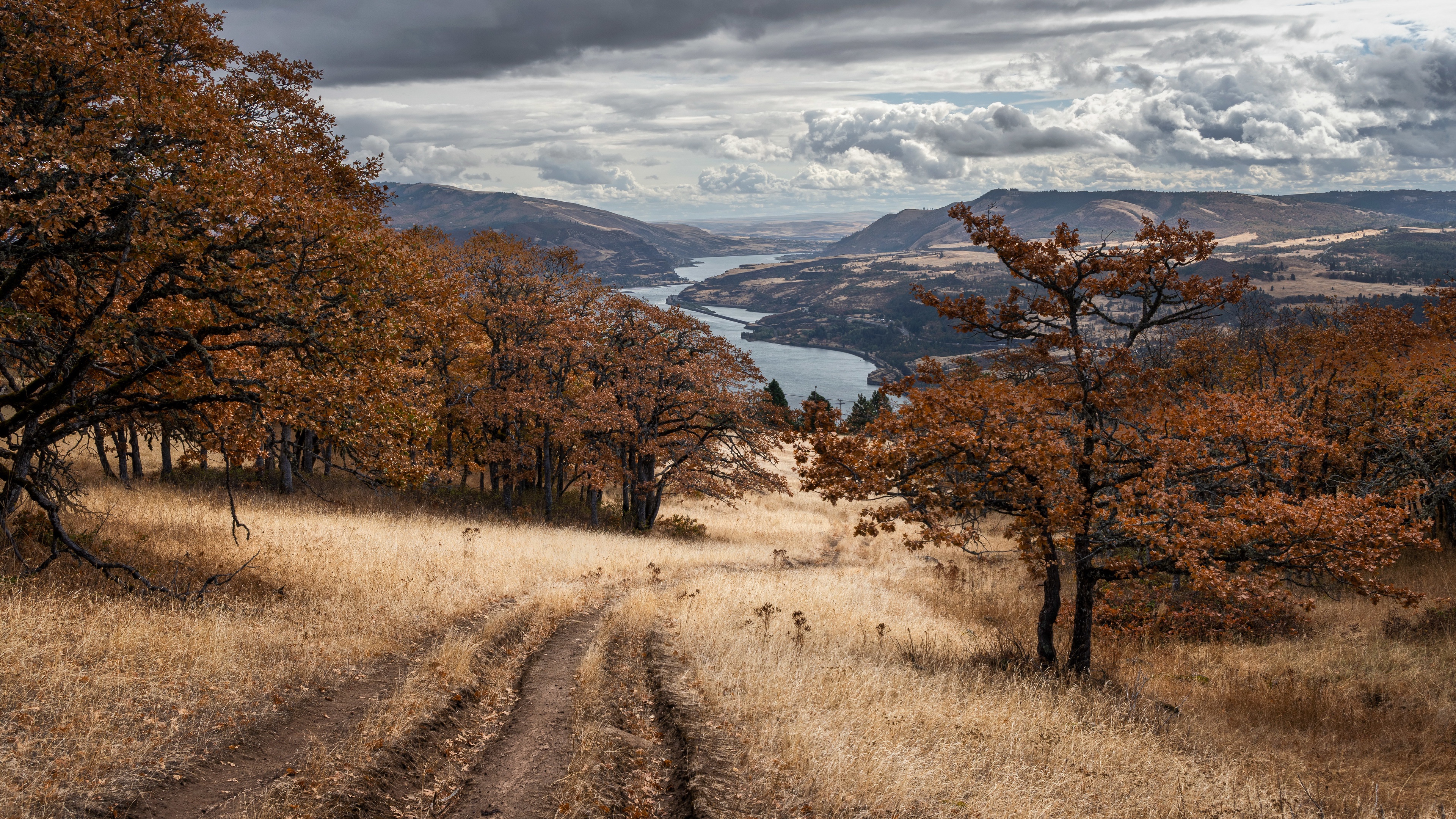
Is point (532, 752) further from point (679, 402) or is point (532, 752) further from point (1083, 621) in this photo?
point (679, 402)

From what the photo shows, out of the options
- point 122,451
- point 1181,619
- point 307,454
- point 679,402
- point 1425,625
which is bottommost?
point 1181,619

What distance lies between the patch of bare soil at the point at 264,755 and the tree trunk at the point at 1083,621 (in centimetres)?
1020

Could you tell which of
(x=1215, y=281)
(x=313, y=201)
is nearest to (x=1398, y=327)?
(x=1215, y=281)

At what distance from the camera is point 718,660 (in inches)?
424

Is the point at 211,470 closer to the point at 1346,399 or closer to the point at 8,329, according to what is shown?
the point at 8,329

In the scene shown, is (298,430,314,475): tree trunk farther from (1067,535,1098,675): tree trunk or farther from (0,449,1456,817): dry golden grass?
(1067,535,1098,675): tree trunk

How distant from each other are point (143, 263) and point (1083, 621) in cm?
1432

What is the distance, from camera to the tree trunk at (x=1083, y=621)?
12.1 meters

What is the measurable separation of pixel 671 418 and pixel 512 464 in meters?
6.17

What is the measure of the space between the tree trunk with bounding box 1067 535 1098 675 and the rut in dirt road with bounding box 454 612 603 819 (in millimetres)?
7994

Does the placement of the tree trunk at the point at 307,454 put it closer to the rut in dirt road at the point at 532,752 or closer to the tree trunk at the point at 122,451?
the tree trunk at the point at 122,451

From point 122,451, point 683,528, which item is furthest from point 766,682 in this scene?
point 683,528

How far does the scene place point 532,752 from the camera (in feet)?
25.9

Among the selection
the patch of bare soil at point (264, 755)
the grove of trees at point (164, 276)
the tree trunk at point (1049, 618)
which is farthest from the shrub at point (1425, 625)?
the grove of trees at point (164, 276)
